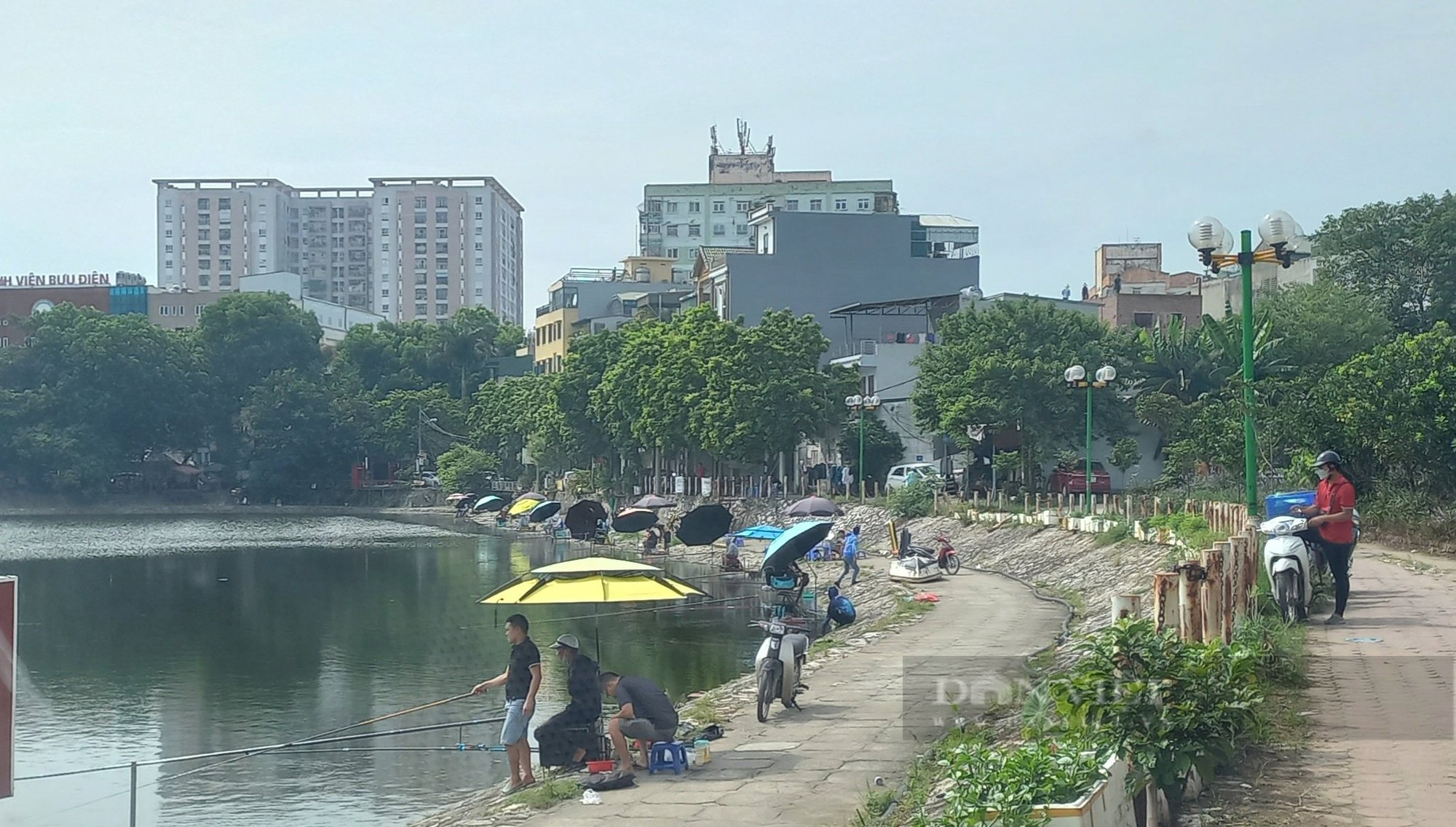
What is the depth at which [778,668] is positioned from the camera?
1422 cm

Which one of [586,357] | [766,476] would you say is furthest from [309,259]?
[766,476]

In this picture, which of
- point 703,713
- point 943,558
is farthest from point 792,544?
point 703,713

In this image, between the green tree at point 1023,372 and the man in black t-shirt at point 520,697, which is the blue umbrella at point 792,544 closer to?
the man in black t-shirt at point 520,697

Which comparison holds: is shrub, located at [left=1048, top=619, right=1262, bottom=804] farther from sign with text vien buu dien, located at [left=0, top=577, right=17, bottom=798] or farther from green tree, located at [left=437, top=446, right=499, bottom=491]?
green tree, located at [left=437, top=446, right=499, bottom=491]

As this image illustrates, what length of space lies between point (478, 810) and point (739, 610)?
20213 mm

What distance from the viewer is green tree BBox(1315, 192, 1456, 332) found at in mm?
49531

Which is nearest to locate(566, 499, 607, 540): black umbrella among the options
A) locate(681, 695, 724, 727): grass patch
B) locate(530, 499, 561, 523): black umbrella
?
locate(530, 499, 561, 523): black umbrella

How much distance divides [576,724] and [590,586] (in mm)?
1957

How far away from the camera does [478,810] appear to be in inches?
497

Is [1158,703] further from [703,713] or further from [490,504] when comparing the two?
[490,504]

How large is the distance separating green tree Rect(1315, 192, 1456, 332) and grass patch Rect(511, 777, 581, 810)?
1746 inches

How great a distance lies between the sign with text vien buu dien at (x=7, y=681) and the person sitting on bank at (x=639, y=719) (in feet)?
23.6

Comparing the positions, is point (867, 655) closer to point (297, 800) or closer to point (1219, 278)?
point (297, 800)

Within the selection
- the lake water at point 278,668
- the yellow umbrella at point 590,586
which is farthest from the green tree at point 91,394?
the yellow umbrella at point 590,586
